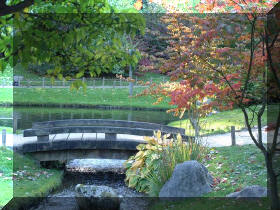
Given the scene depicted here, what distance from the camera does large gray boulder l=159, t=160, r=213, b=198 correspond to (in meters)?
6.46

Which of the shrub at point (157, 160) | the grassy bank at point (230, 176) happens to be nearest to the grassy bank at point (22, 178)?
the shrub at point (157, 160)

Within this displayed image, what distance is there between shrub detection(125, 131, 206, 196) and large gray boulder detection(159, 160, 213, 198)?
34 centimetres

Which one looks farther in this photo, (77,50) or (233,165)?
(233,165)

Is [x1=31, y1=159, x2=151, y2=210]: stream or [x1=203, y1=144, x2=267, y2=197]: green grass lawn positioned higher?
[x1=203, y1=144, x2=267, y2=197]: green grass lawn

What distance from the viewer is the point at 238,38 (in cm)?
590

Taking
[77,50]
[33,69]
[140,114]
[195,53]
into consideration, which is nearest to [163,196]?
[195,53]

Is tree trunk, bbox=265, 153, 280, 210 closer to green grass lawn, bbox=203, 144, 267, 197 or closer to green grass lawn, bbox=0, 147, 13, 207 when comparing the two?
green grass lawn, bbox=203, 144, 267, 197

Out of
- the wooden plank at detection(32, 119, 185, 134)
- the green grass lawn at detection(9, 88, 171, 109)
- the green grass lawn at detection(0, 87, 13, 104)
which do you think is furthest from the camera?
the green grass lawn at detection(0, 87, 13, 104)

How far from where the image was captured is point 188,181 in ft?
21.2

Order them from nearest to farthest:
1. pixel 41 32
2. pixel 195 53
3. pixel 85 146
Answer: pixel 41 32 < pixel 195 53 < pixel 85 146

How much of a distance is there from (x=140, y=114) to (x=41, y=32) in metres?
10.4

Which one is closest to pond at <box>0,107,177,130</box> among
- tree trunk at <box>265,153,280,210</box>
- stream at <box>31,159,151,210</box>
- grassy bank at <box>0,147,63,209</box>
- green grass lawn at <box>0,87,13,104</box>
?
stream at <box>31,159,151,210</box>

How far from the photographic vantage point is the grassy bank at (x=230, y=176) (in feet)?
19.4

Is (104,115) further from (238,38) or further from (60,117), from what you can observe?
(238,38)
